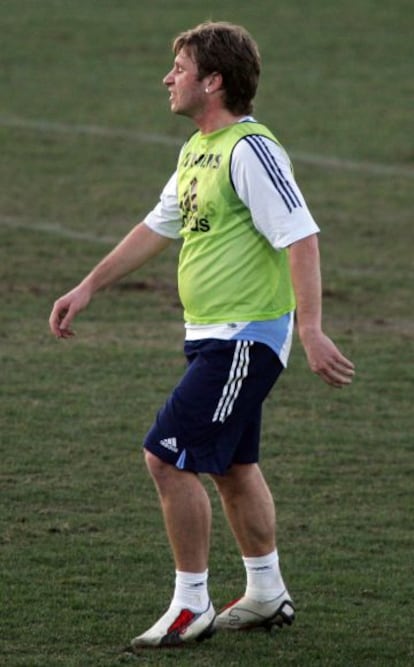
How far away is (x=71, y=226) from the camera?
15047mm

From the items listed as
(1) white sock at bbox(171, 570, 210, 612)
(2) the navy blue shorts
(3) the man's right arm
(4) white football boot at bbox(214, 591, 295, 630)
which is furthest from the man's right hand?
(4) white football boot at bbox(214, 591, 295, 630)

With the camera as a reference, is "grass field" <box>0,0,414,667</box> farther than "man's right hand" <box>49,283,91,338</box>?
Yes

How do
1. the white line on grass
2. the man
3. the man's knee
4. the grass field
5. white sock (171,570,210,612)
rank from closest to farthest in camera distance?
the man → white sock (171,570,210,612) → the man's knee → the grass field → the white line on grass

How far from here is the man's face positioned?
5789mm

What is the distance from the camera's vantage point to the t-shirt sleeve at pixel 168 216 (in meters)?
6.09

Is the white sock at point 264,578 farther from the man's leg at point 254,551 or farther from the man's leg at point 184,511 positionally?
the man's leg at point 184,511

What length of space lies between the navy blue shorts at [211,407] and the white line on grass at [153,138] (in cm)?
1210

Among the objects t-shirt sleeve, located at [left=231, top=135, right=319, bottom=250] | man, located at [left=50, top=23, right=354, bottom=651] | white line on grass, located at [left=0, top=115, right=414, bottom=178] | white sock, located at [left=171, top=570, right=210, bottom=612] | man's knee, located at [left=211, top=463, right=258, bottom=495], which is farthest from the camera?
white line on grass, located at [left=0, top=115, right=414, bottom=178]

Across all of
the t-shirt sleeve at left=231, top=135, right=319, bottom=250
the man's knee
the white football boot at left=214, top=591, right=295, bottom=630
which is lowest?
the white football boot at left=214, top=591, right=295, bottom=630

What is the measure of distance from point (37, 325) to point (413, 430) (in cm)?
326

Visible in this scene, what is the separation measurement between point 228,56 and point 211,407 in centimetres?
117

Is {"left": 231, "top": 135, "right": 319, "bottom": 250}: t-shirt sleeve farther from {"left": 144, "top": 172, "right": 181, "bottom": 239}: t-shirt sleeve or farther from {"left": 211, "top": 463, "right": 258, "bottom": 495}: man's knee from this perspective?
{"left": 211, "top": 463, "right": 258, "bottom": 495}: man's knee

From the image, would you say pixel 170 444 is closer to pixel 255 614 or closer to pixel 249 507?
pixel 249 507

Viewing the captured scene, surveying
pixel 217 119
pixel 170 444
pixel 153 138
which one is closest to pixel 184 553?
pixel 170 444
